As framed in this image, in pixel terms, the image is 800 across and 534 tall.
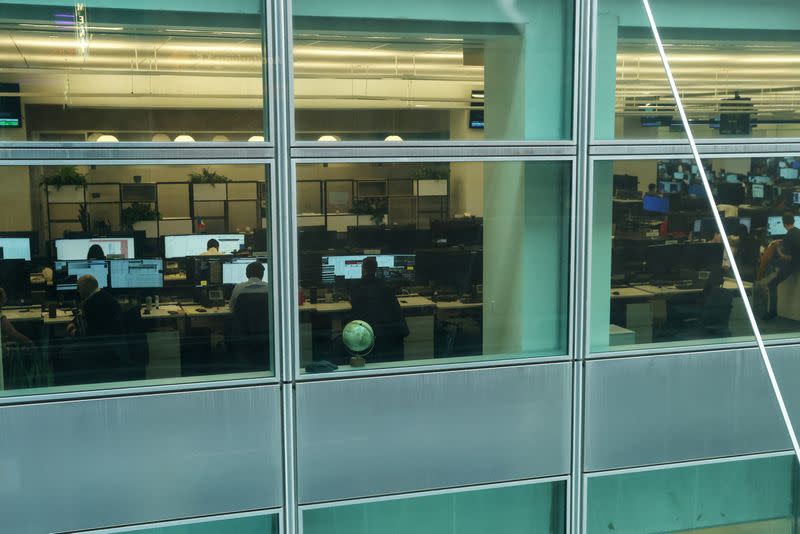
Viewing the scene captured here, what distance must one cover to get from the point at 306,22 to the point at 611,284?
292cm

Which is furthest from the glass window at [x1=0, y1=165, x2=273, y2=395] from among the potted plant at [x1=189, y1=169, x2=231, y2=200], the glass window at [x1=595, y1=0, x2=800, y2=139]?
the glass window at [x1=595, y1=0, x2=800, y2=139]

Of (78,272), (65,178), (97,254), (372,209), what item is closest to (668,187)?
(372,209)

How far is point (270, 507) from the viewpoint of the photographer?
6016 millimetres

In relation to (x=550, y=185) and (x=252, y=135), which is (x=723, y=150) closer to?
(x=550, y=185)

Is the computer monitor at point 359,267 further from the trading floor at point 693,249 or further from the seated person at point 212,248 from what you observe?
the trading floor at point 693,249

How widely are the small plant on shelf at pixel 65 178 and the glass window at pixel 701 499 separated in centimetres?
424

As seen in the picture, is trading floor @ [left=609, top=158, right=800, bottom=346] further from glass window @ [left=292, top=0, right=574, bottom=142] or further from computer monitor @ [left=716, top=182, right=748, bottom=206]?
glass window @ [left=292, top=0, right=574, bottom=142]

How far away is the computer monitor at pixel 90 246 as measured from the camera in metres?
6.14

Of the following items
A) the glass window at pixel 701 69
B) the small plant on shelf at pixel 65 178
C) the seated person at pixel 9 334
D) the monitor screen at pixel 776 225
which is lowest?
the seated person at pixel 9 334

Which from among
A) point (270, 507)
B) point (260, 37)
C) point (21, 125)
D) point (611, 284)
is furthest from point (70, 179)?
point (611, 284)

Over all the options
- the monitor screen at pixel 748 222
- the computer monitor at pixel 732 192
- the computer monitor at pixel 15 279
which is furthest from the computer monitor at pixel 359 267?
the monitor screen at pixel 748 222

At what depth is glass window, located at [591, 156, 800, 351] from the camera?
6.67 meters

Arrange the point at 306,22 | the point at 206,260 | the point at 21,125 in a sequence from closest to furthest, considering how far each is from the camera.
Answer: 1. the point at 21,125
2. the point at 306,22
3. the point at 206,260

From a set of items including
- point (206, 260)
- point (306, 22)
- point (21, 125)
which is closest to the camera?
point (21, 125)
